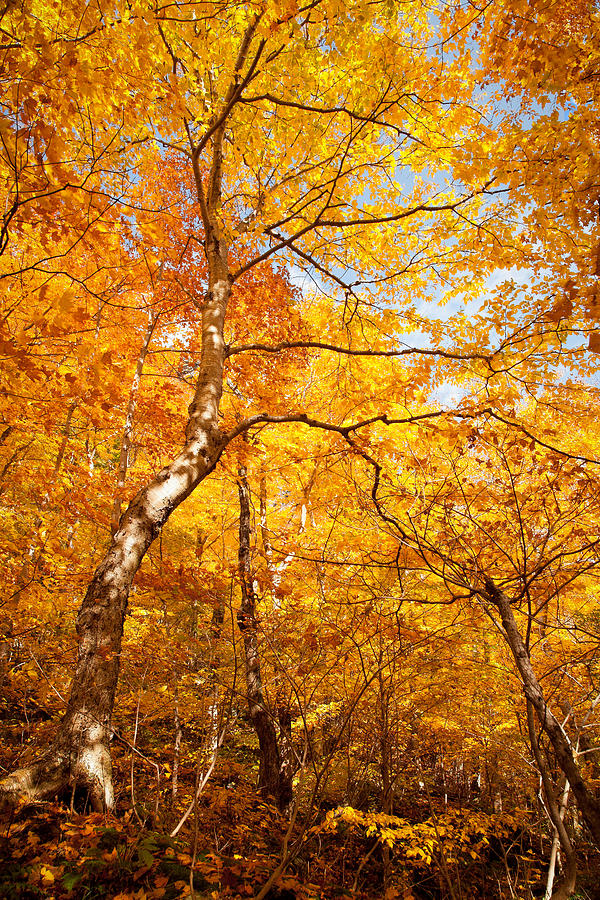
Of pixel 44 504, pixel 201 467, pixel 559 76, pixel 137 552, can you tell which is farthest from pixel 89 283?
pixel 559 76

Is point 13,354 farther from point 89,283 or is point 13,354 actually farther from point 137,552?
point 89,283

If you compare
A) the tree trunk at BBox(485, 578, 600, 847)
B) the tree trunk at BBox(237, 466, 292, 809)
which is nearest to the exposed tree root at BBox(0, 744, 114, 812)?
the tree trunk at BBox(485, 578, 600, 847)

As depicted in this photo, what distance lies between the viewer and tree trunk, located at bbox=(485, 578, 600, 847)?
2.08 meters

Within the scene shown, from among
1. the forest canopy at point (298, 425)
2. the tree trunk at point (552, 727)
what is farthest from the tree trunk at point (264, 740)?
the tree trunk at point (552, 727)

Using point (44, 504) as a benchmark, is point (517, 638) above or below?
below

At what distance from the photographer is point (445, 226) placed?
4.81 meters

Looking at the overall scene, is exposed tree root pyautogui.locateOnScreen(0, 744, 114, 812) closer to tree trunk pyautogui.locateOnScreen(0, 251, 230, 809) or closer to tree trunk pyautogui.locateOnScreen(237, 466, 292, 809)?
tree trunk pyautogui.locateOnScreen(0, 251, 230, 809)

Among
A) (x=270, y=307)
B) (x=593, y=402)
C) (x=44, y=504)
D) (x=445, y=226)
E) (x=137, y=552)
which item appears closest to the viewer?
(x=137, y=552)

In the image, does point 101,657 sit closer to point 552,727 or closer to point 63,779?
point 63,779

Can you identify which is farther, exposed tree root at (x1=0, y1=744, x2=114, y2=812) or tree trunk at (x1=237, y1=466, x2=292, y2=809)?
tree trunk at (x1=237, y1=466, x2=292, y2=809)

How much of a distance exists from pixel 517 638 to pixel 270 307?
785 centimetres

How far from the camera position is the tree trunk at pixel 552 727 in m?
2.08

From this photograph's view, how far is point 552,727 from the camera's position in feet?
7.58

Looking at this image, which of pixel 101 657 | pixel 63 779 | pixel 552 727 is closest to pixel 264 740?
pixel 63 779
